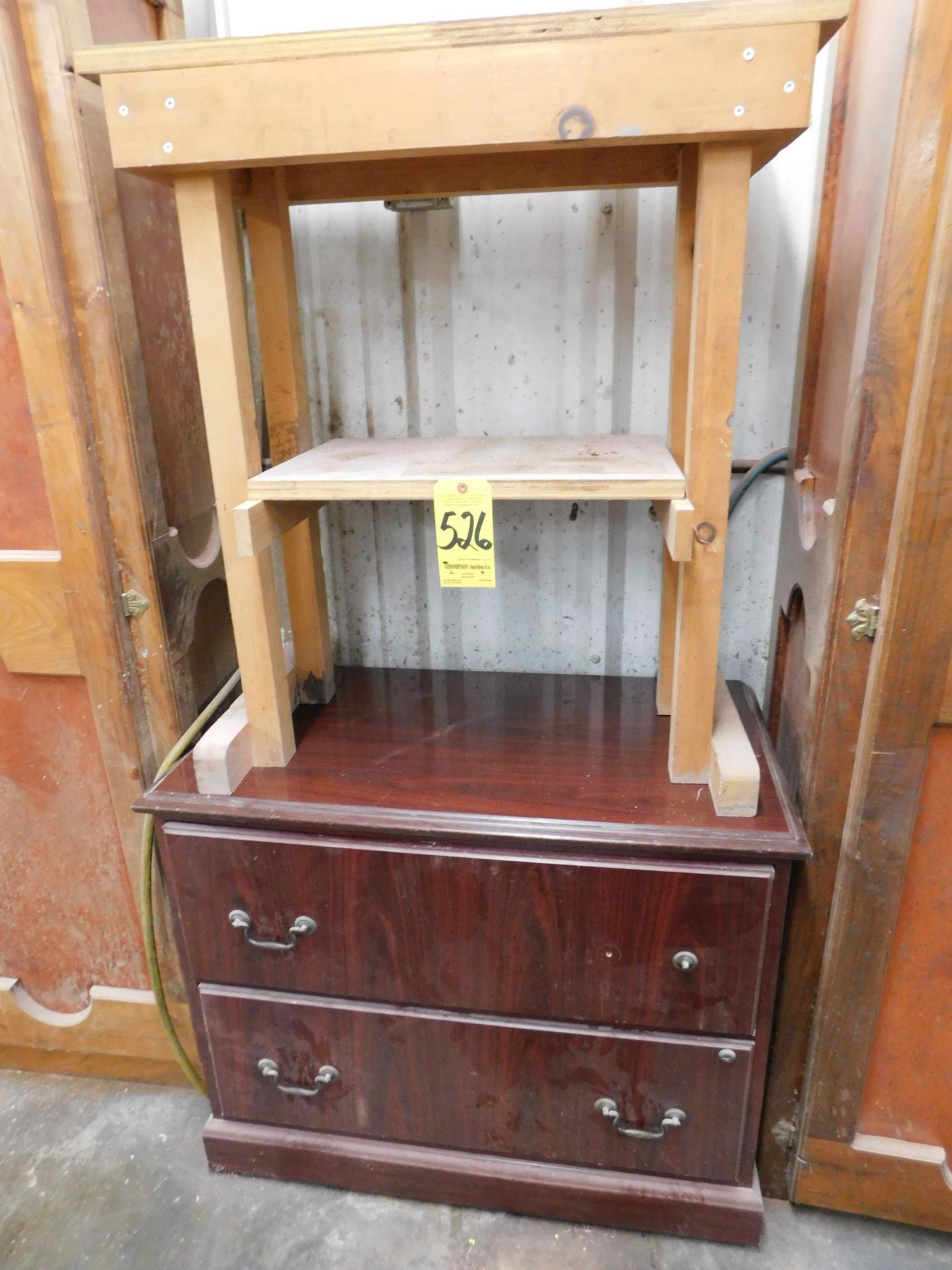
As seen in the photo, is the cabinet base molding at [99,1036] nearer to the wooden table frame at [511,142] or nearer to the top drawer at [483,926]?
the top drawer at [483,926]

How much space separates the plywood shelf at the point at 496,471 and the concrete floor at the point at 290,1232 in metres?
1.10

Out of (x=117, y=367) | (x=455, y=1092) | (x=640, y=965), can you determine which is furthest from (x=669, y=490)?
(x=455, y=1092)

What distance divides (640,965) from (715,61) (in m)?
1.02

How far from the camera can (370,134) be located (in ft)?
2.80

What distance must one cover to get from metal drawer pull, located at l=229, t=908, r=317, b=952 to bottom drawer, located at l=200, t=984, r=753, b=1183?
10 cm

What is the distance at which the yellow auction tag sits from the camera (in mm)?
964

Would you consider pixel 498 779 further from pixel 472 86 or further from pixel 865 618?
pixel 472 86

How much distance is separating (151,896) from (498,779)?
0.62 metres

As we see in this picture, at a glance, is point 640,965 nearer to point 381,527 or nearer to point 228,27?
point 381,527

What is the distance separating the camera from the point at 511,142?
2.76 feet

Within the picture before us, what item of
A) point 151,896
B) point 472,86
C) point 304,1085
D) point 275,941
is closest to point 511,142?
point 472,86

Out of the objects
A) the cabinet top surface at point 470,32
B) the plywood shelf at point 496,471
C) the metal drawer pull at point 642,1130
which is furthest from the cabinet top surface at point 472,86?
the metal drawer pull at point 642,1130

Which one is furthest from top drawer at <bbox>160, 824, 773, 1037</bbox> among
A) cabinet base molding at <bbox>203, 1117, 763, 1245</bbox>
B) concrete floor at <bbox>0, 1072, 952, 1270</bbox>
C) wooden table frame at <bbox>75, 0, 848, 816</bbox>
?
concrete floor at <bbox>0, 1072, 952, 1270</bbox>

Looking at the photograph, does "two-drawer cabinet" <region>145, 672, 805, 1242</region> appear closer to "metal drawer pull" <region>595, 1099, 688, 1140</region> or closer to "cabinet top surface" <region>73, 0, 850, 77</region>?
"metal drawer pull" <region>595, 1099, 688, 1140</region>
